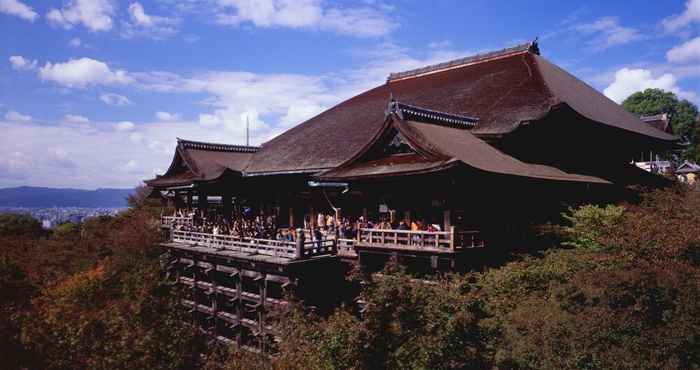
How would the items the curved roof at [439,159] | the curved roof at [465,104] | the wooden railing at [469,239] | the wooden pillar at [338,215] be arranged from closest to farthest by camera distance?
the wooden railing at [469,239] → the curved roof at [439,159] → the wooden pillar at [338,215] → the curved roof at [465,104]

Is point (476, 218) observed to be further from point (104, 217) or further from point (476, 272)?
point (104, 217)

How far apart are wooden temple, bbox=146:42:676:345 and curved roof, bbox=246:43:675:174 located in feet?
0.36

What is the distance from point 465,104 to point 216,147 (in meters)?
15.2

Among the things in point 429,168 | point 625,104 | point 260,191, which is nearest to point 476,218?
point 429,168

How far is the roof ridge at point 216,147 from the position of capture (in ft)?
85.7

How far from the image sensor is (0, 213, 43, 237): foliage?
145 ft

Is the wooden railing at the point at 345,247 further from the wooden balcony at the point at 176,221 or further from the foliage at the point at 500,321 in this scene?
the wooden balcony at the point at 176,221

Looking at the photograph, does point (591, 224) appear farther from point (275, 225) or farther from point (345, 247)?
point (275, 225)

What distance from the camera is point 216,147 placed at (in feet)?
91.8

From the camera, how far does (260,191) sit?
25328mm

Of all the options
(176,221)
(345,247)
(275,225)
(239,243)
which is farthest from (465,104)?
(176,221)

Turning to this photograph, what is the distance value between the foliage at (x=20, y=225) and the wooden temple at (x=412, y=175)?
26248mm

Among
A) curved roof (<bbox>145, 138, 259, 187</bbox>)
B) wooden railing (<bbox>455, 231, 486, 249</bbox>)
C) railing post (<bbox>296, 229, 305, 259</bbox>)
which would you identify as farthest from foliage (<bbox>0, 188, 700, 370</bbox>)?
curved roof (<bbox>145, 138, 259, 187</bbox>)

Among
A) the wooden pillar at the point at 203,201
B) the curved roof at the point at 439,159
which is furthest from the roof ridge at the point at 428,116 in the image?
the wooden pillar at the point at 203,201
